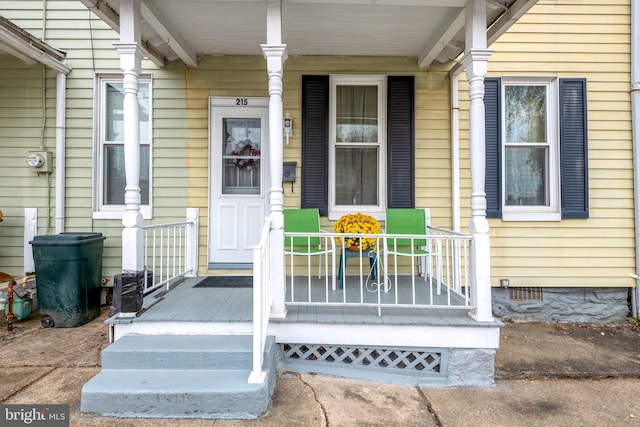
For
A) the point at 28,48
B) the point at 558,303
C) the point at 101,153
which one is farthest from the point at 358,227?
the point at 28,48

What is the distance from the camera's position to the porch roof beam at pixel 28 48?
11.6 ft

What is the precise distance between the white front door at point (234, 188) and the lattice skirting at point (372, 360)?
166 cm

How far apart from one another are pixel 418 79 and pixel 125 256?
11.6 feet

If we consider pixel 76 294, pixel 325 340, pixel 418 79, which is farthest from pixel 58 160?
pixel 418 79

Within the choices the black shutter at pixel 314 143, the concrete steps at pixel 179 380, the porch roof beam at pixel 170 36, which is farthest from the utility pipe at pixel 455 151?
the porch roof beam at pixel 170 36

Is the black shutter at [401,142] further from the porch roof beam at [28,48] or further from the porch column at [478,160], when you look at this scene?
the porch roof beam at [28,48]

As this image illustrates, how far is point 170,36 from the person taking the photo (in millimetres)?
3545

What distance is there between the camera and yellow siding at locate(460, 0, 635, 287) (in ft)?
13.8

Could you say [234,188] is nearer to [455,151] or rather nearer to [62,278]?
[62,278]

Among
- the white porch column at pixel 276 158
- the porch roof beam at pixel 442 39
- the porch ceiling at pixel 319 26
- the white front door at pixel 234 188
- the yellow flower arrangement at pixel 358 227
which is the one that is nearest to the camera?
the white porch column at pixel 276 158

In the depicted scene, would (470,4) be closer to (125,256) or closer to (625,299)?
(125,256)

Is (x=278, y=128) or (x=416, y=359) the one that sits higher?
(x=278, y=128)

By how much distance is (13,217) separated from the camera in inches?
164

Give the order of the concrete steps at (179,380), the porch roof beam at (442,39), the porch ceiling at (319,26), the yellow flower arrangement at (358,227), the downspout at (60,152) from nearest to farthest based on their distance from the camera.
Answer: the concrete steps at (179,380) → the porch ceiling at (319,26) → the porch roof beam at (442,39) → the yellow flower arrangement at (358,227) → the downspout at (60,152)
